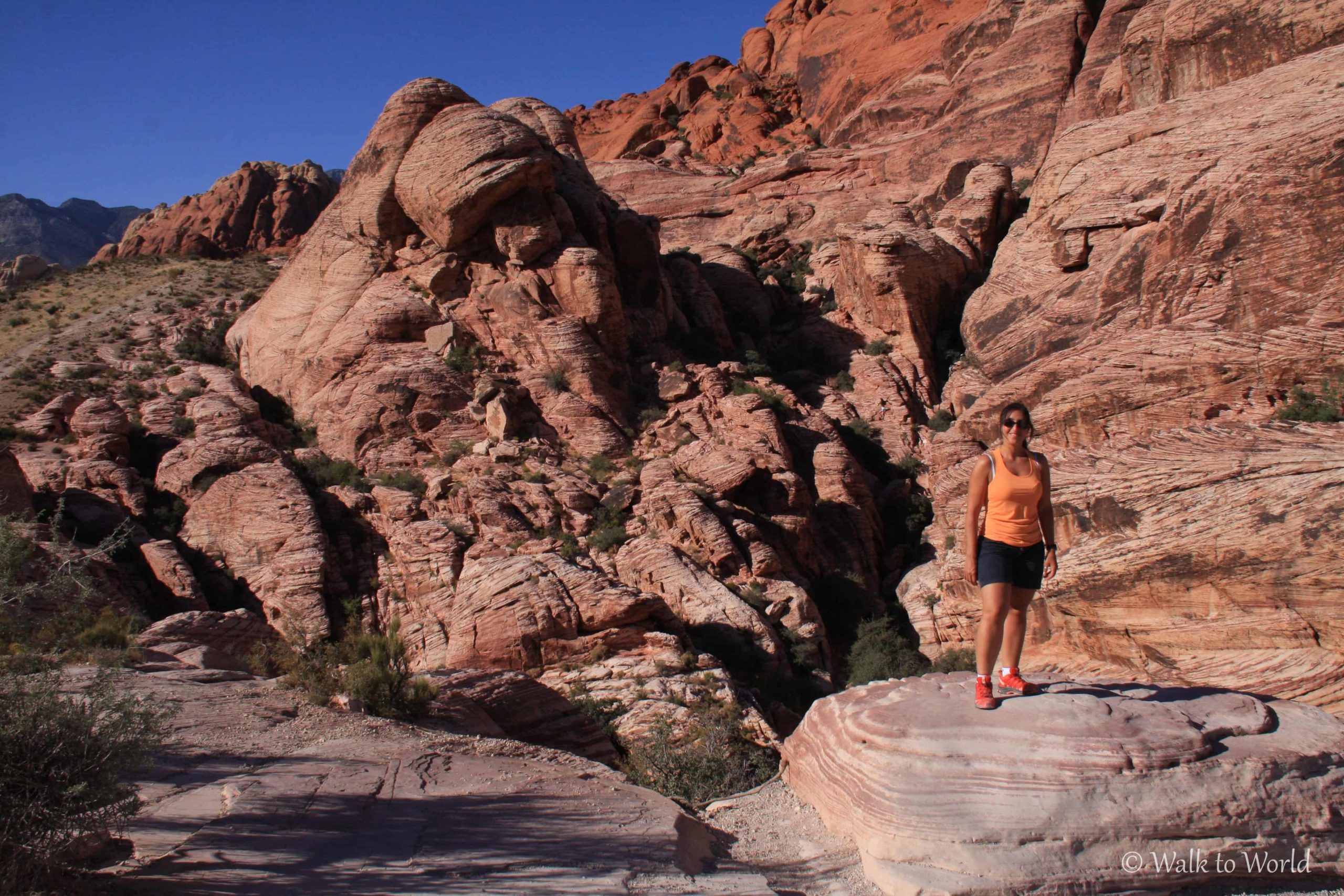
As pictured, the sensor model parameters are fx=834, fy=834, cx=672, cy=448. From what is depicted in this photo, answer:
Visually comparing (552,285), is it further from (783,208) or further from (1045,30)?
(1045,30)

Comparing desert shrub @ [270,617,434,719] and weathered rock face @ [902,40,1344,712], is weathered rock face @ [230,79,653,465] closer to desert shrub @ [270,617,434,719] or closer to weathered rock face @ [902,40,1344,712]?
weathered rock face @ [902,40,1344,712]

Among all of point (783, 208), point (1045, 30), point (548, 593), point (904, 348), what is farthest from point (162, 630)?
point (1045, 30)

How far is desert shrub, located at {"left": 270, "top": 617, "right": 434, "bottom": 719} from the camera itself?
8.84 meters

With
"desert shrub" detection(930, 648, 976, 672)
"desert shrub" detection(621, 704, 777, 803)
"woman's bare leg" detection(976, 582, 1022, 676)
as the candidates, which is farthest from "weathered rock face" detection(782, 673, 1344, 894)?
"desert shrub" detection(930, 648, 976, 672)

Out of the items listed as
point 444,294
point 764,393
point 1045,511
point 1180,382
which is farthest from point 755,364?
point 1045,511

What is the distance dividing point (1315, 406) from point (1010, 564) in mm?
10763

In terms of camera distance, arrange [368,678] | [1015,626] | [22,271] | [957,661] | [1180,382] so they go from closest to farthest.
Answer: [1015,626]
[368,678]
[957,661]
[1180,382]
[22,271]

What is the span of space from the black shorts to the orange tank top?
47 millimetres

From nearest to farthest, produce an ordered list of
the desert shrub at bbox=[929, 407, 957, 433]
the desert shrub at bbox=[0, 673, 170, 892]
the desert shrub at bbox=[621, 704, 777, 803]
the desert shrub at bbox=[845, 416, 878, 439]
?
1. the desert shrub at bbox=[0, 673, 170, 892]
2. the desert shrub at bbox=[621, 704, 777, 803]
3. the desert shrub at bbox=[845, 416, 878, 439]
4. the desert shrub at bbox=[929, 407, 957, 433]

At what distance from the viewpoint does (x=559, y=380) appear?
70.9 feet

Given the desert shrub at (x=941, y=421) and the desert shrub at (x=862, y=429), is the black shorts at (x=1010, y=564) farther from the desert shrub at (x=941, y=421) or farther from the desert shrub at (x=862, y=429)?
the desert shrub at (x=941, y=421)

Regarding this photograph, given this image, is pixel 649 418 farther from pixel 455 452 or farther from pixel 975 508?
pixel 975 508

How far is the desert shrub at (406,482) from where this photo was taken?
62.6 ft

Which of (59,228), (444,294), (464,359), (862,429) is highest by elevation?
(59,228)
